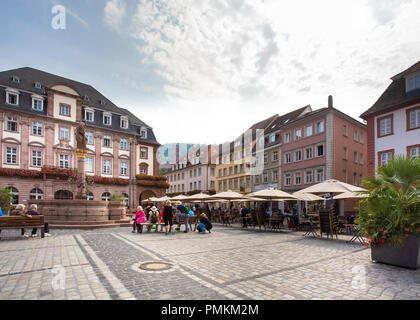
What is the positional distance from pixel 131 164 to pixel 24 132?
45.9ft

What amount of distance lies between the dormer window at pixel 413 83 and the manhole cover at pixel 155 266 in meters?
24.6

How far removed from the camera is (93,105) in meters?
41.3

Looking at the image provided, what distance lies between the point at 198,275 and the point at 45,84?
40.1 meters

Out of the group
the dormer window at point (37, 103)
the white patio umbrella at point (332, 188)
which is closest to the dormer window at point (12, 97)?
the dormer window at point (37, 103)

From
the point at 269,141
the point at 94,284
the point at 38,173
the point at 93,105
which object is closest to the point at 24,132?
the point at 38,173

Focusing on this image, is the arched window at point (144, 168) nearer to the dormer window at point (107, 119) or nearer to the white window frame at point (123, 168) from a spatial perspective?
the white window frame at point (123, 168)

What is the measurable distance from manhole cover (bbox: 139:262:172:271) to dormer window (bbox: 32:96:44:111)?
34865 millimetres

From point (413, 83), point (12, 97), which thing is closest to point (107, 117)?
point (12, 97)

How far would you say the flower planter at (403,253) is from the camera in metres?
6.78

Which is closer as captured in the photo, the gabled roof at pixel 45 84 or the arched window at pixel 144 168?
the gabled roof at pixel 45 84

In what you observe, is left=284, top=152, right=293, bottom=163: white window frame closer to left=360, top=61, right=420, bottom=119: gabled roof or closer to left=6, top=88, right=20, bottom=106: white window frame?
left=360, top=61, right=420, bottom=119: gabled roof

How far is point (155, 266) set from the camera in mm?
6699

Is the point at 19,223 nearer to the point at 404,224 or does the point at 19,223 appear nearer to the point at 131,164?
the point at 404,224

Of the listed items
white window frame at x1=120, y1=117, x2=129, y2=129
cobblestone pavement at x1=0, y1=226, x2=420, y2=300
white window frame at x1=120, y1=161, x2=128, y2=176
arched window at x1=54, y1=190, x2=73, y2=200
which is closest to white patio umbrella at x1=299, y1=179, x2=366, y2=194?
cobblestone pavement at x1=0, y1=226, x2=420, y2=300
